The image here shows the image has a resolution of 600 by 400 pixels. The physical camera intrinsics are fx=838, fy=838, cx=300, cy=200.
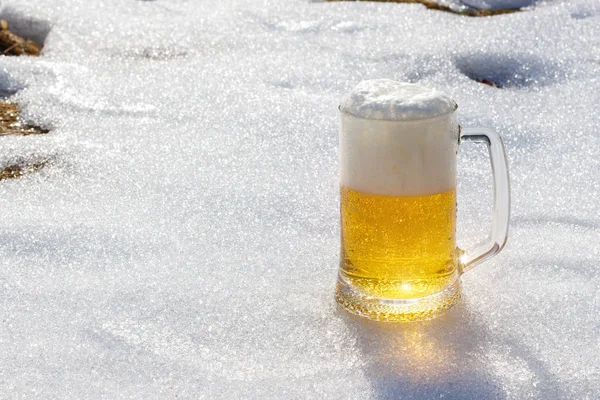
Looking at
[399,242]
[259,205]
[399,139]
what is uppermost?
[399,139]

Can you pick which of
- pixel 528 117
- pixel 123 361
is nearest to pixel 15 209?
pixel 123 361

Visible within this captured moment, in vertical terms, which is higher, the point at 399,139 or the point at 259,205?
the point at 399,139

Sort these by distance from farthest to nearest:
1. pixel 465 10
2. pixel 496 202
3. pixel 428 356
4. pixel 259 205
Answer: pixel 465 10 → pixel 259 205 → pixel 496 202 → pixel 428 356

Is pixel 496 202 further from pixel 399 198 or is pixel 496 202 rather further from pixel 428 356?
pixel 428 356

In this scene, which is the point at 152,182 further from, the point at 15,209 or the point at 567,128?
the point at 567,128

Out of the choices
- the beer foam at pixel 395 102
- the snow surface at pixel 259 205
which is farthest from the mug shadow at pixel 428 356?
the beer foam at pixel 395 102

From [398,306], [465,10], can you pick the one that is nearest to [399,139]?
[398,306]

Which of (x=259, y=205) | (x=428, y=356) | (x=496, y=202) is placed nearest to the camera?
(x=428, y=356)
